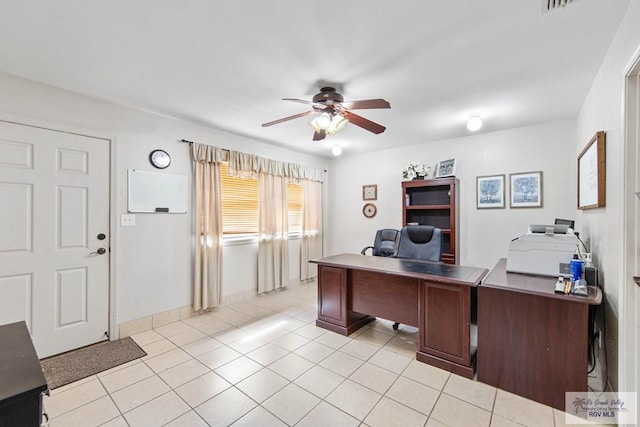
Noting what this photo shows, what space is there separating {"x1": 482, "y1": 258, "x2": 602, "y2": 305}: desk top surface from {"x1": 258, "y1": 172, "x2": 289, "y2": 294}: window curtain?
298cm

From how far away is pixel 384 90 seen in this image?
8.29ft

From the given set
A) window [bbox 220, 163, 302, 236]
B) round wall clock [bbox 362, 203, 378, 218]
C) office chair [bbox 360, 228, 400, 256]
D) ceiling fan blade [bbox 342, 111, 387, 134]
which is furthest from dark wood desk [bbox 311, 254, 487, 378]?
round wall clock [bbox 362, 203, 378, 218]

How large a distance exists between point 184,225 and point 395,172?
3.30 meters

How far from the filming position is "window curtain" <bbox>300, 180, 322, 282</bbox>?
4988 millimetres

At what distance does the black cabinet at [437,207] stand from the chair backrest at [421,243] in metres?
0.90

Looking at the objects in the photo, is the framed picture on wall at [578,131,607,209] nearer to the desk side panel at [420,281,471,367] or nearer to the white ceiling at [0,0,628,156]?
the white ceiling at [0,0,628,156]

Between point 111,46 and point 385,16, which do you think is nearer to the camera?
point 385,16

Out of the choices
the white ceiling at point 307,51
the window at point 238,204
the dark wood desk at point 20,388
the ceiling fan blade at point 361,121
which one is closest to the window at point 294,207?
the window at point 238,204

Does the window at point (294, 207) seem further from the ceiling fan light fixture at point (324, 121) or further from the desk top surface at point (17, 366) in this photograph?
the desk top surface at point (17, 366)

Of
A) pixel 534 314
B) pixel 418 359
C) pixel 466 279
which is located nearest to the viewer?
pixel 534 314

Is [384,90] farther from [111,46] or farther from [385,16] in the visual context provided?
[111,46]

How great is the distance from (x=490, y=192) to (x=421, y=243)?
Result: 4.77 feet

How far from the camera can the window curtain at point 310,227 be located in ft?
16.4

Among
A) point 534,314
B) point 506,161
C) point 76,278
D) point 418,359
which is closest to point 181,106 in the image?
point 76,278
